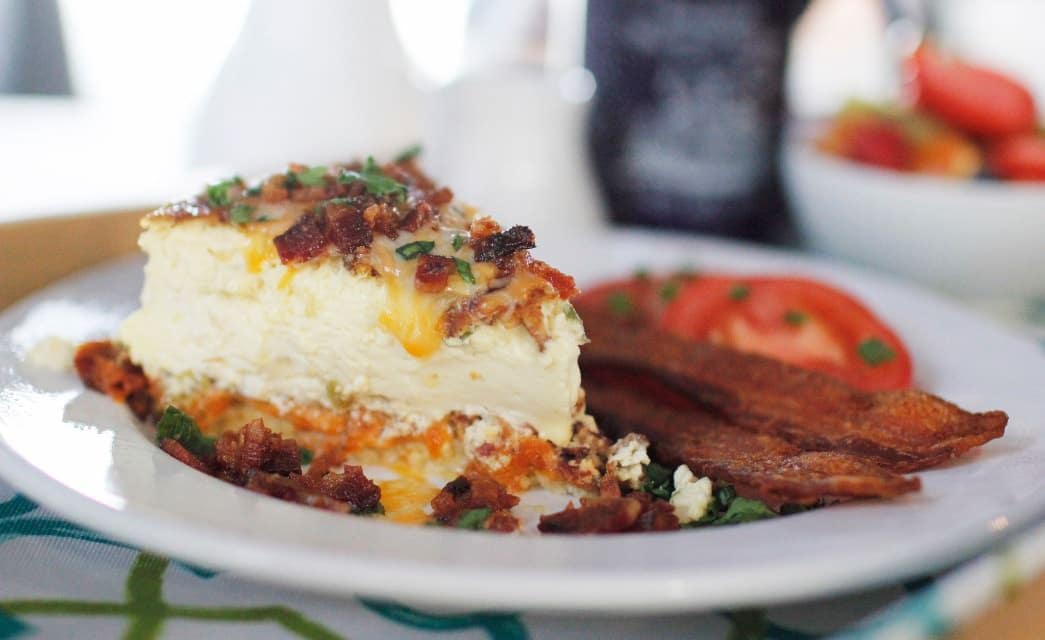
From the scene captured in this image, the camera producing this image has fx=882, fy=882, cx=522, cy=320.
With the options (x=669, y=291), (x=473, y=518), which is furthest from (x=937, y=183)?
(x=473, y=518)

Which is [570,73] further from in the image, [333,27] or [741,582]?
[741,582]

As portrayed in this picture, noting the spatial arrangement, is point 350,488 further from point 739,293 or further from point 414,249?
point 739,293

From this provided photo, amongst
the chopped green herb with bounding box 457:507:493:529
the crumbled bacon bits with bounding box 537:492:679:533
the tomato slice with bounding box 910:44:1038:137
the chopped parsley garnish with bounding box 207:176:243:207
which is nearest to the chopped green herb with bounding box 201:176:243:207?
the chopped parsley garnish with bounding box 207:176:243:207

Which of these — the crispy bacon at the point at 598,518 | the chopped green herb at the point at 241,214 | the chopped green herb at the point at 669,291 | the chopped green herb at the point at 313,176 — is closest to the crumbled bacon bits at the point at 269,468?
the crispy bacon at the point at 598,518

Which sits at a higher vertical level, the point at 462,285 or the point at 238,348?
the point at 462,285

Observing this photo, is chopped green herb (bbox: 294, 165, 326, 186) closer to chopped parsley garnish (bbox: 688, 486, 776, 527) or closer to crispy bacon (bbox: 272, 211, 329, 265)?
crispy bacon (bbox: 272, 211, 329, 265)

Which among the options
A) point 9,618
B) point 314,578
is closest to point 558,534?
→ point 314,578
